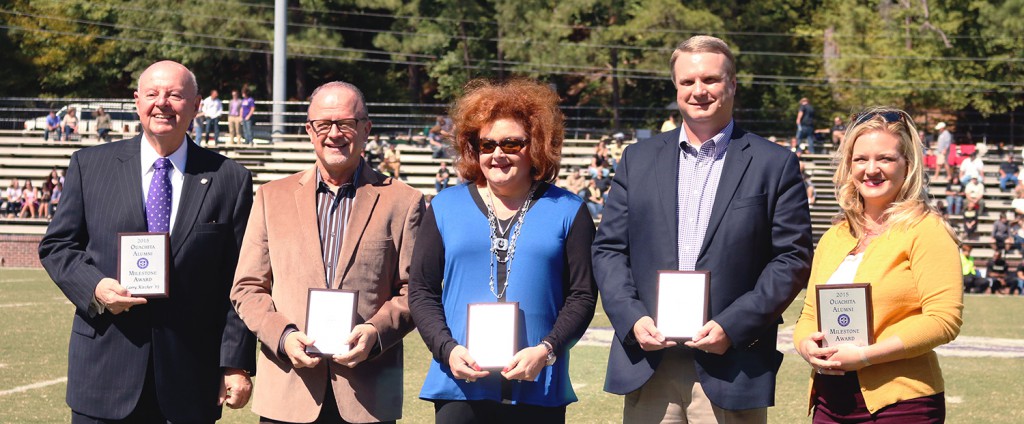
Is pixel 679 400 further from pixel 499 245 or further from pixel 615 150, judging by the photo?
pixel 615 150

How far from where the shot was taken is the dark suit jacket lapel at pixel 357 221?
197 inches

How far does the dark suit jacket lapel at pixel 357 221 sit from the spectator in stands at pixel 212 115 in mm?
29702

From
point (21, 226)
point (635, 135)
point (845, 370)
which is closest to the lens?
point (845, 370)

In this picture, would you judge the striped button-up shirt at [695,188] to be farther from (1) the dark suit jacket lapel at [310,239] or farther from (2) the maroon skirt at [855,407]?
(1) the dark suit jacket lapel at [310,239]

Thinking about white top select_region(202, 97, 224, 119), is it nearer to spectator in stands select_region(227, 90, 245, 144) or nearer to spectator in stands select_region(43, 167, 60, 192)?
spectator in stands select_region(227, 90, 245, 144)

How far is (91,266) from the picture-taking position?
5016 mm

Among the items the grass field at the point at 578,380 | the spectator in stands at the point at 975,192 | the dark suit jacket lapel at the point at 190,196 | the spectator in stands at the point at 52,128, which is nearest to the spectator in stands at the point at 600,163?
the spectator in stands at the point at 975,192

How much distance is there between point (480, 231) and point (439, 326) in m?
0.39

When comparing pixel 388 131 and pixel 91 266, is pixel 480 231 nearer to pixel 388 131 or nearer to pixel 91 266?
pixel 91 266

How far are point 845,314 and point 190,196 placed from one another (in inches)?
101

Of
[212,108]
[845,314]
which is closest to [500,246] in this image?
[845,314]

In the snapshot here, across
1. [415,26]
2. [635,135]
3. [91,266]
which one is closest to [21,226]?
[635,135]

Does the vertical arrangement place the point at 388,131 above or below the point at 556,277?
above

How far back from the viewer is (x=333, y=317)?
4.80 meters
